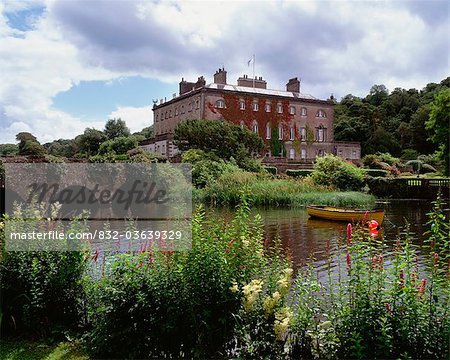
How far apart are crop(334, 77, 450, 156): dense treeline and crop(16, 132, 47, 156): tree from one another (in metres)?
37.4

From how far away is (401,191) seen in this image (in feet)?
105

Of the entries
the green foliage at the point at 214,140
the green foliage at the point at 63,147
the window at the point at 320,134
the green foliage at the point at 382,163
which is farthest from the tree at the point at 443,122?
the green foliage at the point at 63,147

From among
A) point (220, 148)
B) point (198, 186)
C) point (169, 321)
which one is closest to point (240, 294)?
point (169, 321)

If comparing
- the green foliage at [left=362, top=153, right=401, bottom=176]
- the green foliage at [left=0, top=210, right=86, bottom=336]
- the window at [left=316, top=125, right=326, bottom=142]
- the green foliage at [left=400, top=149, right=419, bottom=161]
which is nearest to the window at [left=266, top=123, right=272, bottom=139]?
the window at [left=316, top=125, right=326, bottom=142]

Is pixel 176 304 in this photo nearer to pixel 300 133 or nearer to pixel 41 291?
pixel 41 291

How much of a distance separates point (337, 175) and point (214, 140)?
37.7 ft

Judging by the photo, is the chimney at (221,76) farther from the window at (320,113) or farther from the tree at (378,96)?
Result: the tree at (378,96)

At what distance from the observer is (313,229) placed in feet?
53.3

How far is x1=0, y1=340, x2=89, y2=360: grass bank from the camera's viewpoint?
178 inches

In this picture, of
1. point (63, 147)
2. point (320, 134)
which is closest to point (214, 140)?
point (320, 134)

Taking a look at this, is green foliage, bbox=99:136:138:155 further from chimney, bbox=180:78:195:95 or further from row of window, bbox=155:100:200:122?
chimney, bbox=180:78:195:95

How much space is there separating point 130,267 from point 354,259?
85.0 inches

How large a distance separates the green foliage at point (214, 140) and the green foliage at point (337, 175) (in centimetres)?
681

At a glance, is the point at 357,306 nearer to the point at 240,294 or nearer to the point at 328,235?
the point at 240,294
